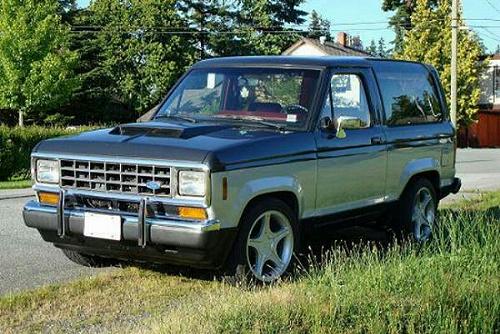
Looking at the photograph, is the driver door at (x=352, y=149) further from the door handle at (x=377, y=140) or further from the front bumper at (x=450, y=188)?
the front bumper at (x=450, y=188)

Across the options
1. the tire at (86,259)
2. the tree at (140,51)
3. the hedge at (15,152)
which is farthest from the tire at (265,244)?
the tree at (140,51)

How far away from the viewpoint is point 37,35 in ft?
159

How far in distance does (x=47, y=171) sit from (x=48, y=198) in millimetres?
228

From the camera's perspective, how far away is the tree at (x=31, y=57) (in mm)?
48156

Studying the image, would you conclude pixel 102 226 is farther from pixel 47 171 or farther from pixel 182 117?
pixel 182 117

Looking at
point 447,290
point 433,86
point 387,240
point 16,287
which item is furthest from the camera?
point 433,86

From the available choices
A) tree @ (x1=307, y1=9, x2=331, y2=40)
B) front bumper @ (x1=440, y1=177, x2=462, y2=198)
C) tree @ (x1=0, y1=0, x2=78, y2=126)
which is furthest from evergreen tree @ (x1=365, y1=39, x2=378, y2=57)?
front bumper @ (x1=440, y1=177, x2=462, y2=198)

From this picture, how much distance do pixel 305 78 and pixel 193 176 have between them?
6.34 feet

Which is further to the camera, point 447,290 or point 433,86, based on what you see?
point 433,86

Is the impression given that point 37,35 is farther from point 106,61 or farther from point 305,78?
point 305,78

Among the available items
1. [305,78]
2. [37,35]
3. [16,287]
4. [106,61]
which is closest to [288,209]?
[305,78]

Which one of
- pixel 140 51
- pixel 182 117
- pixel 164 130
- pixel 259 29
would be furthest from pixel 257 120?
pixel 259 29

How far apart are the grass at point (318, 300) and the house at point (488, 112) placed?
51707 millimetres

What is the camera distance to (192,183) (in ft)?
18.9
